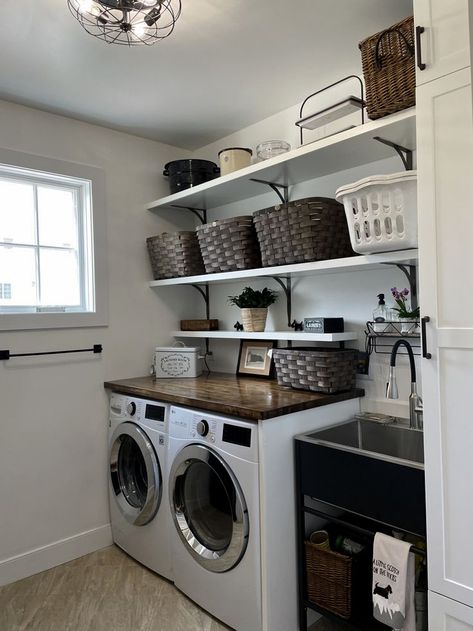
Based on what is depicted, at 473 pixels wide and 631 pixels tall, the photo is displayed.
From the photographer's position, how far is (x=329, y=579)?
1.84 metres

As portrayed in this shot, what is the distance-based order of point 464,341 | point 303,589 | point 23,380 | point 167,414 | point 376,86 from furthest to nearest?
point 23,380
point 167,414
point 303,589
point 376,86
point 464,341

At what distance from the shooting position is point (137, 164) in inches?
118

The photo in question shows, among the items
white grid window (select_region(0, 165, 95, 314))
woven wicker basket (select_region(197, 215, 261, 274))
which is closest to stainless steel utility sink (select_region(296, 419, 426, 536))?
woven wicker basket (select_region(197, 215, 261, 274))

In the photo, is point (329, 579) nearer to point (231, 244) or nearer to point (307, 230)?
point (307, 230)

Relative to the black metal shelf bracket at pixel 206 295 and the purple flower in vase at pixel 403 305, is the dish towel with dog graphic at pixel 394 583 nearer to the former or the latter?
the purple flower in vase at pixel 403 305

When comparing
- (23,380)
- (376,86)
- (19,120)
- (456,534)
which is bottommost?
(456,534)

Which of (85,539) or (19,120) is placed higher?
(19,120)

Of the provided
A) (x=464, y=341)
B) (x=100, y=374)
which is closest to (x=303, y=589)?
(x=464, y=341)

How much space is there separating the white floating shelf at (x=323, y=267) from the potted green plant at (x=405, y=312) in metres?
0.15

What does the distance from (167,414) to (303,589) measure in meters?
→ 0.97

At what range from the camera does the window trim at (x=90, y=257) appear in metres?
2.47

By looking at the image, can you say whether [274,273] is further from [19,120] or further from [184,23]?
[19,120]

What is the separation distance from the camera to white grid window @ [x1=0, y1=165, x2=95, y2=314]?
2.54 metres

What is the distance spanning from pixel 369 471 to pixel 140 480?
58.7 inches
